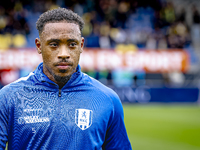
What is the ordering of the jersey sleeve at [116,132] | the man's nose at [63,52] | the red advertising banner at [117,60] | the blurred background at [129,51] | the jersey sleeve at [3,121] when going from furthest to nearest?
the blurred background at [129,51] → the red advertising banner at [117,60] → the jersey sleeve at [116,132] → the man's nose at [63,52] → the jersey sleeve at [3,121]

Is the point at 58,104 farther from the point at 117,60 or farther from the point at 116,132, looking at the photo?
the point at 117,60

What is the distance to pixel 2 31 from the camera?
46.0ft

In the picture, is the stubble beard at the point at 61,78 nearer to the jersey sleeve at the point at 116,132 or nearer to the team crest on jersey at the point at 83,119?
the team crest on jersey at the point at 83,119

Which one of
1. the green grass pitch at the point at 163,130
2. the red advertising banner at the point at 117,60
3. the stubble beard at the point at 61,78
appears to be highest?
the stubble beard at the point at 61,78

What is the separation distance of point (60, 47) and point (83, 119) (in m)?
0.47

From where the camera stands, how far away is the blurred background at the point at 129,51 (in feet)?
44.6

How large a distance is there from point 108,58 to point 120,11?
3.85 meters

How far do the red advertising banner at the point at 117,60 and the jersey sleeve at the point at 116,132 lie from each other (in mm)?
12011

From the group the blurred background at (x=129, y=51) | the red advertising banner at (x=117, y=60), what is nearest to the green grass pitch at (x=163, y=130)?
the blurred background at (x=129, y=51)

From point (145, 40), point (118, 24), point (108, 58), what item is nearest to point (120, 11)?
point (118, 24)

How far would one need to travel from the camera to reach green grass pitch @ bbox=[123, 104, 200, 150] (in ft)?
22.0

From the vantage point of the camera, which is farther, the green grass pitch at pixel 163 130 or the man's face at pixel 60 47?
the green grass pitch at pixel 163 130

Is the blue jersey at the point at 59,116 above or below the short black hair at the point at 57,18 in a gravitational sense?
below

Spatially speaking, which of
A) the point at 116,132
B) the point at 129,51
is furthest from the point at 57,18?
the point at 129,51
